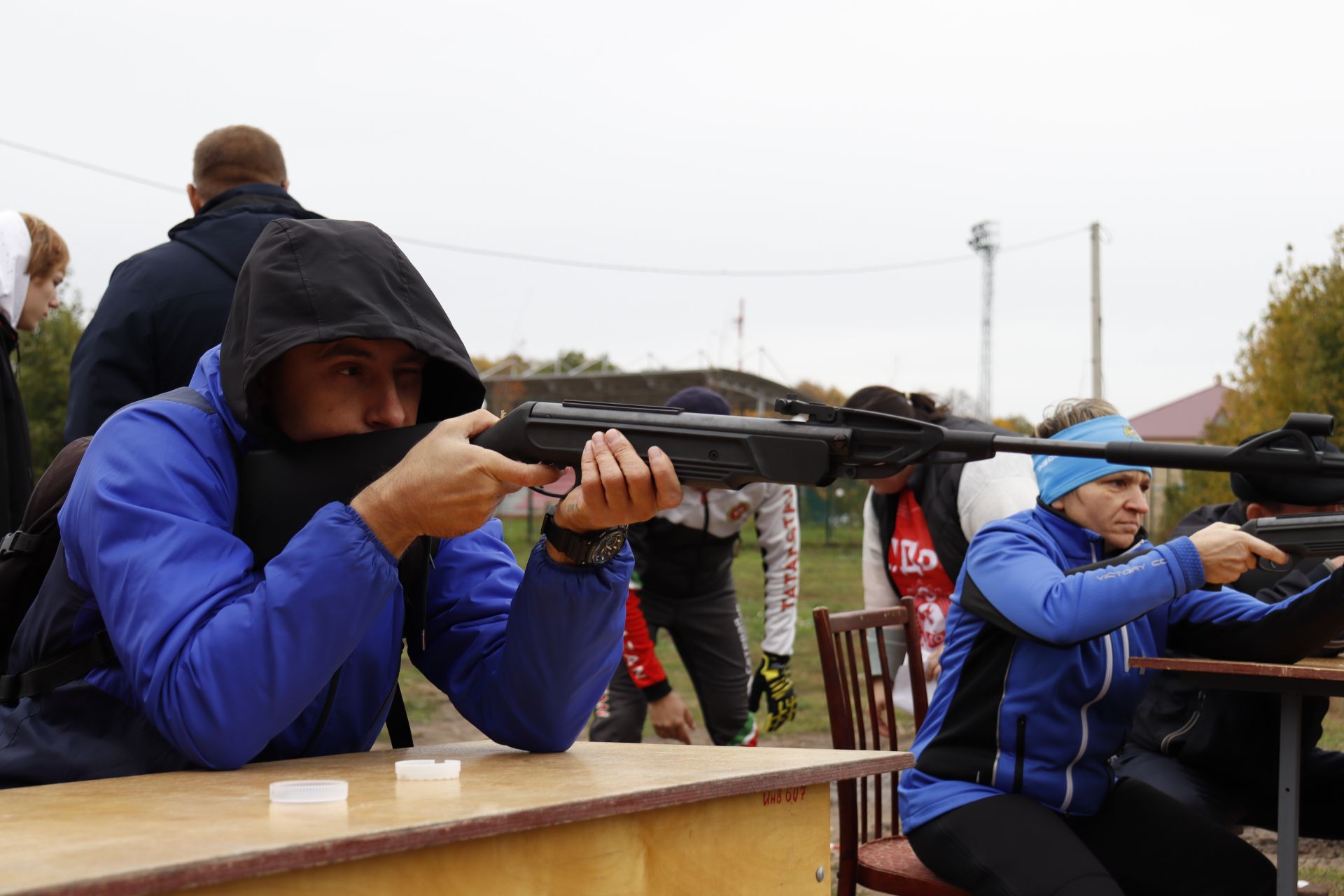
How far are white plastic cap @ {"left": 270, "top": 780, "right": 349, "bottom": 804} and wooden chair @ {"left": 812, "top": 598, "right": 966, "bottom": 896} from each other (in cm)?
191

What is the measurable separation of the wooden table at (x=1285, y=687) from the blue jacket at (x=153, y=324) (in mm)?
2776

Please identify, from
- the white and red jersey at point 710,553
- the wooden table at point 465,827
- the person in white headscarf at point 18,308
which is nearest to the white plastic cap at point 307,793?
the wooden table at point 465,827

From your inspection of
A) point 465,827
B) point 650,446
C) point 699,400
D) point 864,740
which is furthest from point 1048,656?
point 465,827

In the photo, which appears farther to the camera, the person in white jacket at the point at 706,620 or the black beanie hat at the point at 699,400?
the person in white jacket at the point at 706,620

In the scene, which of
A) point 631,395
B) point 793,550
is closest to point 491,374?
point 631,395

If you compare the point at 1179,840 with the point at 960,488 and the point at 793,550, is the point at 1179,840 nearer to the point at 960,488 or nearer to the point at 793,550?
the point at 960,488

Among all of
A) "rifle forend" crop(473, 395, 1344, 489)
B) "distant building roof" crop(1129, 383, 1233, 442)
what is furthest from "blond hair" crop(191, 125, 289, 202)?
"distant building roof" crop(1129, 383, 1233, 442)

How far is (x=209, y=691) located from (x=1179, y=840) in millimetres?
2551

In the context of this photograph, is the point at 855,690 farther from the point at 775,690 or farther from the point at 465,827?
the point at 465,827

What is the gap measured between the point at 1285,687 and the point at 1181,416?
53.0 metres

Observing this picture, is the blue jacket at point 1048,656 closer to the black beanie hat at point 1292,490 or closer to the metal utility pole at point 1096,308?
the black beanie hat at point 1292,490

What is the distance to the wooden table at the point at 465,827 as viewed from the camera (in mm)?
1351

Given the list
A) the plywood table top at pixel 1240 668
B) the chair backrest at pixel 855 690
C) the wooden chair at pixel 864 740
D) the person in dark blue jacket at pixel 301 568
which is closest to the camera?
the person in dark blue jacket at pixel 301 568

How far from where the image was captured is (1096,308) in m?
27.7
